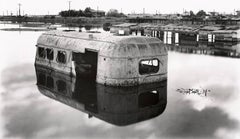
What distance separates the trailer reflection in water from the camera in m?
14.7

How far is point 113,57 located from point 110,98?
8.18ft

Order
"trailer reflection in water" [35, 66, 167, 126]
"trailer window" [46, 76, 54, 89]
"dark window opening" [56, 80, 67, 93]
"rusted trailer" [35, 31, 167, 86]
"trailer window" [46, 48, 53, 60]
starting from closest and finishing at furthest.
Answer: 1. "trailer reflection in water" [35, 66, 167, 126]
2. "rusted trailer" [35, 31, 167, 86]
3. "dark window opening" [56, 80, 67, 93]
4. "trailer window" [46, 76, 54, 89]
5. "trailer window" [46, 48, 53, 60]

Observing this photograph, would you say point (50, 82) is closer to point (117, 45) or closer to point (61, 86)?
point (61, 86)

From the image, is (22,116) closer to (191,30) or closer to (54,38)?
(54,38)

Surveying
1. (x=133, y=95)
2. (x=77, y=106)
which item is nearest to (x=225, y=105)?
(x=133, y=95)

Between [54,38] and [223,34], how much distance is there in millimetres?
33746

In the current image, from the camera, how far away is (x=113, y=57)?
18156 mm

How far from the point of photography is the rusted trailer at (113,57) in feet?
59.8

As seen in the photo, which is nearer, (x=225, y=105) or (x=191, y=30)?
(x=225, y=105)

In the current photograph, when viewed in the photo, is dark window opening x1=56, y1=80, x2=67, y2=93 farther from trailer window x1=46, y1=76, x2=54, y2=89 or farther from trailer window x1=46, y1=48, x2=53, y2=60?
trailer window x1=46, y1=48, x2=53, y2=60

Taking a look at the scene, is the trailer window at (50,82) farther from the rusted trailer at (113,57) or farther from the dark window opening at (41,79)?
the rusted trailer at (113,57)

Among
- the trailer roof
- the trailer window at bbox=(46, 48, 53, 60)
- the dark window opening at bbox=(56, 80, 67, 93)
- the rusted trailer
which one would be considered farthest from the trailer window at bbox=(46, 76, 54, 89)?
the trailer window at bbox=(46, 48, 53, 60)

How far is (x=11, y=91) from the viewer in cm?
1950

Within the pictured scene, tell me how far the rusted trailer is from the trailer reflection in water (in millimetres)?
540
